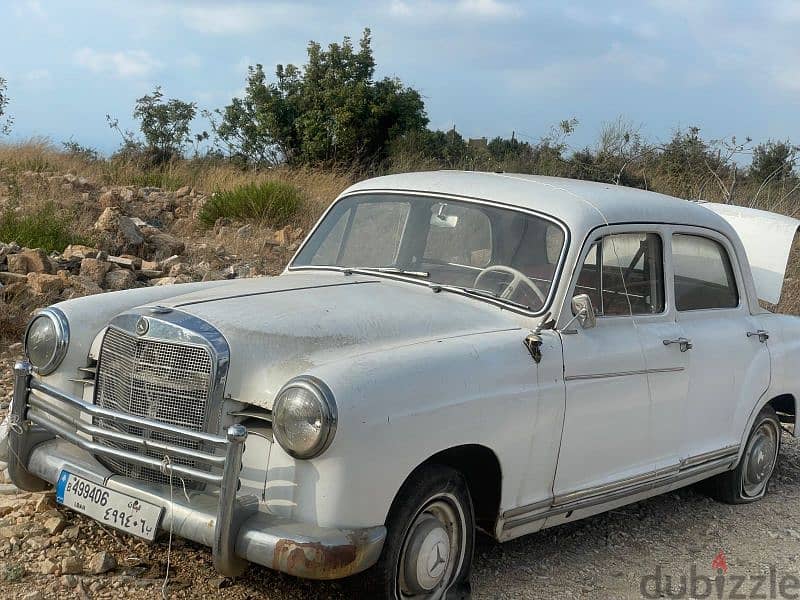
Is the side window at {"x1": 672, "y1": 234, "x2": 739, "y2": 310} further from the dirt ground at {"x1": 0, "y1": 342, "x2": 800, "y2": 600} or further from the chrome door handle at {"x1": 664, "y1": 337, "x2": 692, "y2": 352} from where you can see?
the dirt ground at {"x1": 0, "y1": 342, "x2": 800, "y2": 600}

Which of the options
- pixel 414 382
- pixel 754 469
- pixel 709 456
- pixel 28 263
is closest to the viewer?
pixel 414 382

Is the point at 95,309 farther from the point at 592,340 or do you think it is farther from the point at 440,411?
the point at 592,340

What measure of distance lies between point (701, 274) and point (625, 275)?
72 cm

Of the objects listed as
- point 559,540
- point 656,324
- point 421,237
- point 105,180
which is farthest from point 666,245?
point 105,180

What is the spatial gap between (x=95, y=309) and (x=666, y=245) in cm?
282

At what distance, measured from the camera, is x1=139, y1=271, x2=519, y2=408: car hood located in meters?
3.47

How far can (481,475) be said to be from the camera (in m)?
3.86

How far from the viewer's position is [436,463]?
11.8 ft

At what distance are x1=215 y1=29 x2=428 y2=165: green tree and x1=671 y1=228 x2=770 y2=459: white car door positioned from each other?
13419 millimetres

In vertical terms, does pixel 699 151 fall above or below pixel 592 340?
above

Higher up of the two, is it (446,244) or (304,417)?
(446,244)

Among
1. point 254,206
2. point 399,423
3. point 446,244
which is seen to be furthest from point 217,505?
point 254,206

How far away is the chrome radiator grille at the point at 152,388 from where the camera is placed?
3479 millimetres

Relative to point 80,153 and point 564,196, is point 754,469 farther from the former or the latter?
point 80,153
